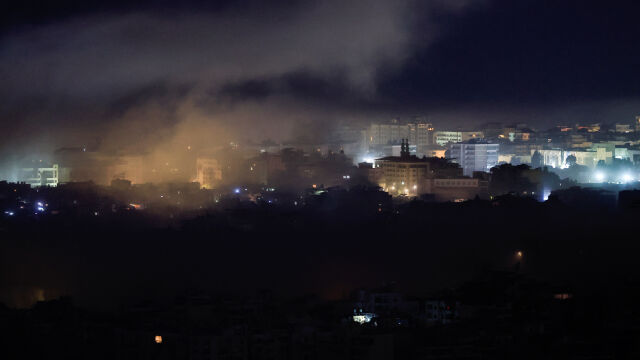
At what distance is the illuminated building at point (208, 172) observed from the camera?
669 inches

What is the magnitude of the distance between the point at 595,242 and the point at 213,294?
485 cm

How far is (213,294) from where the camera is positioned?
296 inches

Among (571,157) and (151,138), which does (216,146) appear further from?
(571,157)

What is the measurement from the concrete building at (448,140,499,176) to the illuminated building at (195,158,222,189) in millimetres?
4851

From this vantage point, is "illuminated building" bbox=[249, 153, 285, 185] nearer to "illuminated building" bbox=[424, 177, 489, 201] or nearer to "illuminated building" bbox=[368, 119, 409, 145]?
"illuminated building" bbox=[424, 177, 489, 201]

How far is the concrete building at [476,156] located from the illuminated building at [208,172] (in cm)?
485

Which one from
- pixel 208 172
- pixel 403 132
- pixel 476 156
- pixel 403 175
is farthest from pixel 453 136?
pixel 208 172

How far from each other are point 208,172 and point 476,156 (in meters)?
5.54

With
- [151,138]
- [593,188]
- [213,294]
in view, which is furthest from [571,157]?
[213,294]

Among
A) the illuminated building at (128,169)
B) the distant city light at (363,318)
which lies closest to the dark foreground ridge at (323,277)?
the distant city light at (363,318)

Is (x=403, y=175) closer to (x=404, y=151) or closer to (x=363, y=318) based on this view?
(x=404, y=151)

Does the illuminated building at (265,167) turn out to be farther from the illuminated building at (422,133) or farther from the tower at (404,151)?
the illuminated building at (422,133)

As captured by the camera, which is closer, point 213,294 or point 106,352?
point 106,352

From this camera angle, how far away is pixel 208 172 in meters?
17.4
